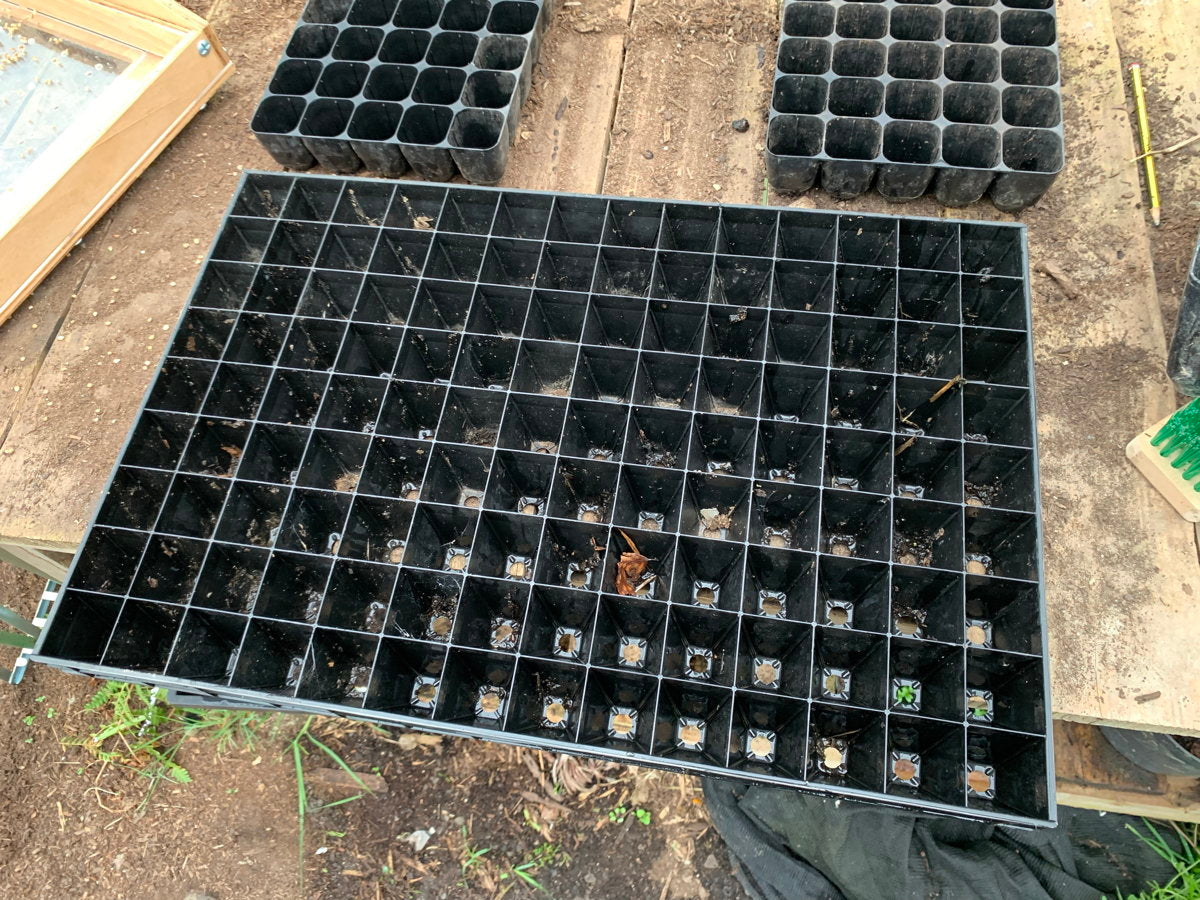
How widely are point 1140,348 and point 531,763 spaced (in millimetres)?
3430

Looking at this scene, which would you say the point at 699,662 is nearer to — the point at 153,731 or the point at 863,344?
the point at 863,344

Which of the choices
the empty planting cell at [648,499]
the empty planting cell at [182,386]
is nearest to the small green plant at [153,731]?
the empty planting cell at [182,386]

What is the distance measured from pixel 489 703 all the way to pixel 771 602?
4.05ft

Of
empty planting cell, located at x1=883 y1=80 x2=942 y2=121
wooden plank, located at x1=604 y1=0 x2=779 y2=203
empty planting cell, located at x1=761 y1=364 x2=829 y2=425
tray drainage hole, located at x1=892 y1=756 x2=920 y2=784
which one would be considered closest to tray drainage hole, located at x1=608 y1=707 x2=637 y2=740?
tray drainage hole, located at x1=892 y1=756 x2=920 y2=784

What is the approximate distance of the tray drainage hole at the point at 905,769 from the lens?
105 inches

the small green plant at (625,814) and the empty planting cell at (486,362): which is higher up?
the empty planting cell at (486,362)

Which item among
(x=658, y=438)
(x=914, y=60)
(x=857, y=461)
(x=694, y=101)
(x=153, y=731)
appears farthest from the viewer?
(x=153, y=731)

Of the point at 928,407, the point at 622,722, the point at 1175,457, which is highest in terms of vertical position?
the point at 1175,457

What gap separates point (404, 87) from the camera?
3609 mm

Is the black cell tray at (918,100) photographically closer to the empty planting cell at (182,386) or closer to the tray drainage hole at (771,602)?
the tray drainage hole at (771,602)

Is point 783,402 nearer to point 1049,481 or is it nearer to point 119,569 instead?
point 1049,481

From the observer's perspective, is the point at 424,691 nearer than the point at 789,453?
Yes

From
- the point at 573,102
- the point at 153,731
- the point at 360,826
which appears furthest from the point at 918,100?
the point at 153,731

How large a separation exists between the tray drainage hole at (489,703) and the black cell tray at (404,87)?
236 cm
